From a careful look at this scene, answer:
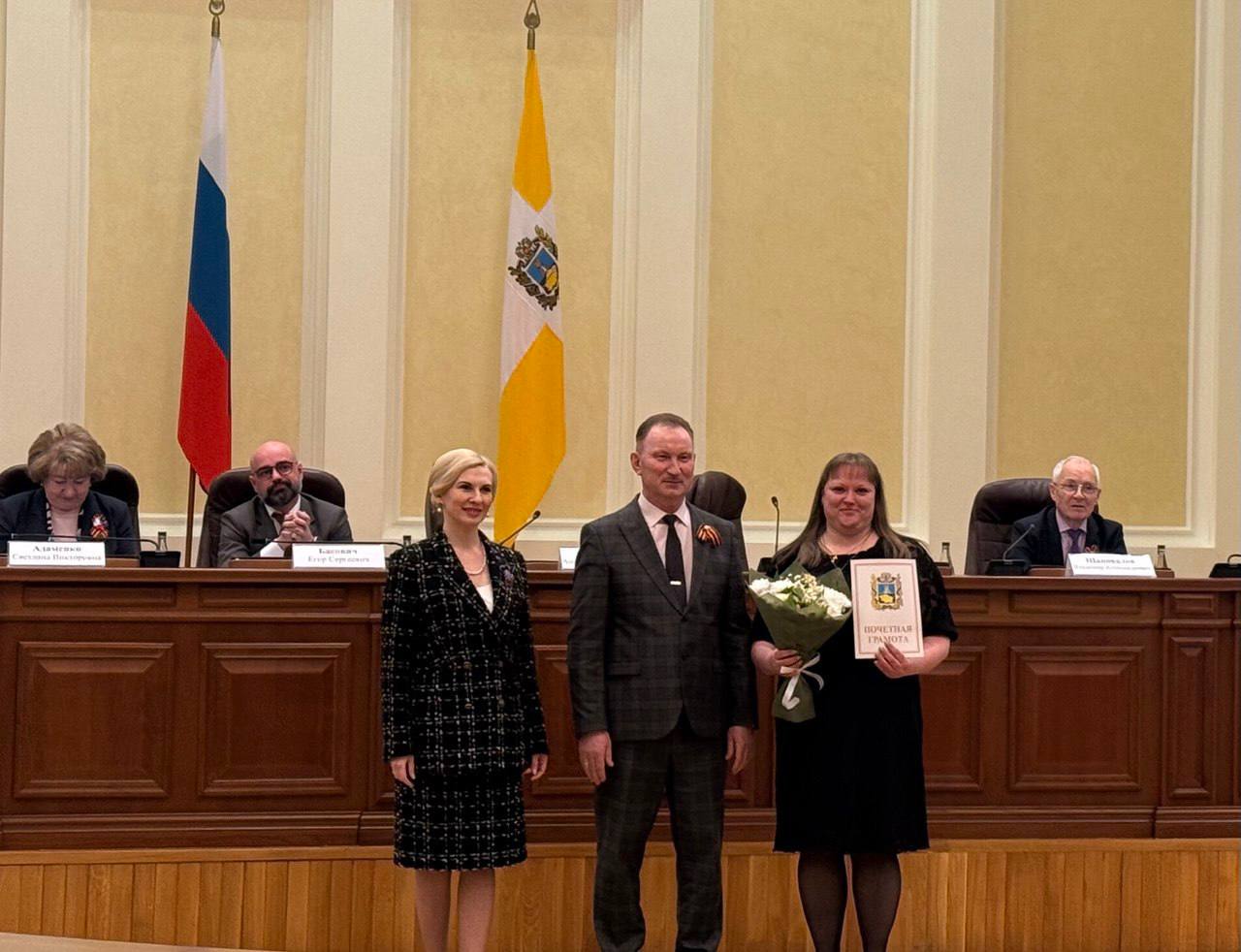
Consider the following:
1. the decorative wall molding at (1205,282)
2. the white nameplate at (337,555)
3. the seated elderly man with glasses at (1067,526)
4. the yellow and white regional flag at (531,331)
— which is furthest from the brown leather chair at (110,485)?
the decorative wall molding at (1205,282)

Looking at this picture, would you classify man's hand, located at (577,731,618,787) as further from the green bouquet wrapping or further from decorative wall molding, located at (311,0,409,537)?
decorative wall molding, located at (311,0,409,537)

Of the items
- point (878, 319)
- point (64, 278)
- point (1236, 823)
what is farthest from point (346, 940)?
point (878, 319)

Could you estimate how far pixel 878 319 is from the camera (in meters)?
7.58

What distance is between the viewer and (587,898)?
4.57 m

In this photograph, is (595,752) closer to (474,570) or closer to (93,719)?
(474,570)

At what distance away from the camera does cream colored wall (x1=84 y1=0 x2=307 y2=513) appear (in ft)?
23.4

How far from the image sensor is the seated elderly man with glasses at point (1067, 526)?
18.6ft

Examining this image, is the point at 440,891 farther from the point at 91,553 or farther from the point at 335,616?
the point at 91,553

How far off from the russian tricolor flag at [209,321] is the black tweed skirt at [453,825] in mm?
3369

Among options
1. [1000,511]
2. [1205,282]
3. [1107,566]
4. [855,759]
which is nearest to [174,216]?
[1000,511]

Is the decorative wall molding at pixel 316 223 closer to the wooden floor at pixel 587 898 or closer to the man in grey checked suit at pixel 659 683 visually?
the wooden floor at pixel 587 898

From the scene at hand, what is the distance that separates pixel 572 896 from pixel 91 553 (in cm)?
181

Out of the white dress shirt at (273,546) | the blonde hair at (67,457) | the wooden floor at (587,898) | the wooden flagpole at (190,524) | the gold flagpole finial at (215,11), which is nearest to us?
the wooden floor at (587,898)

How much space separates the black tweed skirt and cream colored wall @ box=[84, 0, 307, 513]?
146 inches
